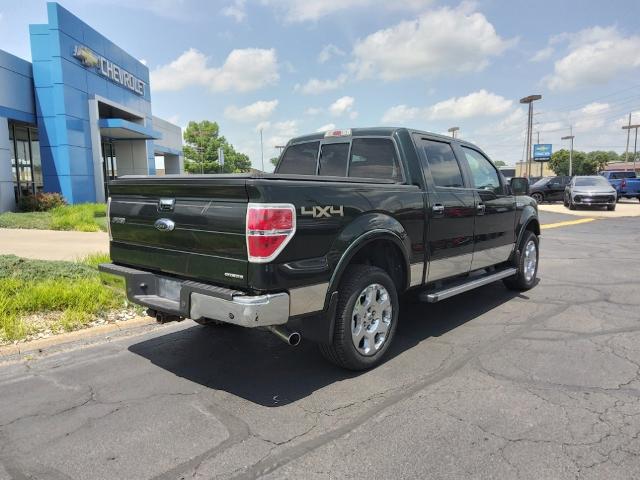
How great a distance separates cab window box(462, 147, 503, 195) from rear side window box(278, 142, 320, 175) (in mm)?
1775

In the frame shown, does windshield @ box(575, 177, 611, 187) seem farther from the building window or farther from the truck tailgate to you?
the truck tailgate

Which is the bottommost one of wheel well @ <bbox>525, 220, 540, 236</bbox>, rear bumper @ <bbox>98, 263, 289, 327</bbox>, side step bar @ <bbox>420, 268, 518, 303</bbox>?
side step bar @ <bbox>420, 268, 518, 303</bbox>

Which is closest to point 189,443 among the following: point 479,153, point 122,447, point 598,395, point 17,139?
point 122,447

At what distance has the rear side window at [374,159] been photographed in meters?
4.80

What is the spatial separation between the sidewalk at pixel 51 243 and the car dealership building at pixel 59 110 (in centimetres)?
540

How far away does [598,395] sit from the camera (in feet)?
11.9

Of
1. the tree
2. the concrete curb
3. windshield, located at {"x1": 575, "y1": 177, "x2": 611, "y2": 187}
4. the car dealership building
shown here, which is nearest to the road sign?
the tree

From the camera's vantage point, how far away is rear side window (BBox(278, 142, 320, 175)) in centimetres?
551

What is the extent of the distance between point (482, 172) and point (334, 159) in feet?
6.47

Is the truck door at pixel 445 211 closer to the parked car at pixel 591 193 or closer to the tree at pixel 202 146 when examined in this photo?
the parked car at pixel 591 193

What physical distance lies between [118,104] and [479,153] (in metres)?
20.5

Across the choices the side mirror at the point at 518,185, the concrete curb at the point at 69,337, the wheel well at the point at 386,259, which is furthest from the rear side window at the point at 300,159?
the side mirror at the point at 518,185

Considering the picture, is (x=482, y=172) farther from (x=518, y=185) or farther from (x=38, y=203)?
(x=38, y=203)

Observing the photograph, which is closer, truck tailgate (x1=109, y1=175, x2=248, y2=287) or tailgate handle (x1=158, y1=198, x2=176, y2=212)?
truck tailgate (x1=109, y1=175, x2=248, y2=287)
